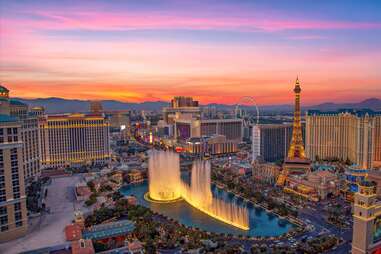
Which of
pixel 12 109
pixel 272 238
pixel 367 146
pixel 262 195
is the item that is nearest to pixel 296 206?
pixel 262 195

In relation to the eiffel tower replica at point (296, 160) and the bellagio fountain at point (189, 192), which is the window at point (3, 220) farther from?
the eiffel tower replica at point (296, 160)

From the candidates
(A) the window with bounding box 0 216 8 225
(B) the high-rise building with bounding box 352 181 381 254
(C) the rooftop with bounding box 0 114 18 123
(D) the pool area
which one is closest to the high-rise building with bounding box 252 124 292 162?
(D) the pool area

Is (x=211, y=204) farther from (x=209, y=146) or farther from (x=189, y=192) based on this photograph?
(x=209, y=146)

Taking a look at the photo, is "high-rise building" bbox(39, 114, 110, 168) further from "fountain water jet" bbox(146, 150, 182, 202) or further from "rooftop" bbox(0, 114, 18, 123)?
"rooftop" bbox(0, 114, 18, 123)

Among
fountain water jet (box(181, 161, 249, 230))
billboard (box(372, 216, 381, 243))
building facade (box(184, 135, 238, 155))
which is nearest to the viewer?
billboard (box(372, 216, 381, 243))

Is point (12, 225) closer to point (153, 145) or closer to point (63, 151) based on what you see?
point (63, 151)

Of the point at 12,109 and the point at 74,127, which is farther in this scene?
the point at 74,127
